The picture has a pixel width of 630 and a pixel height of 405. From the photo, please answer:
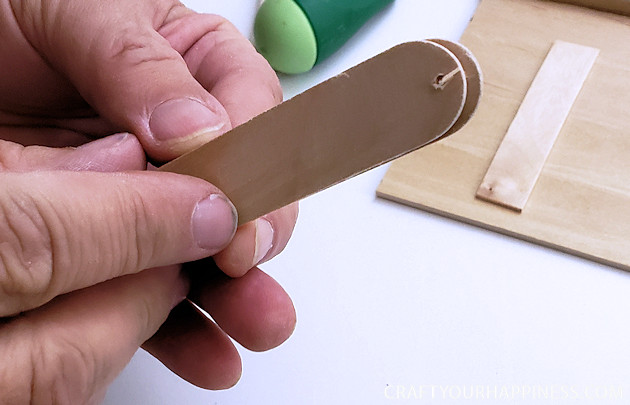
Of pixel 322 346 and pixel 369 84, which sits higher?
pixel 369 84

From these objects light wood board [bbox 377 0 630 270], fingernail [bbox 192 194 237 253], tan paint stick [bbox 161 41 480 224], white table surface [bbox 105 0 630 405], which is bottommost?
white table surface [bbox 105 0 630 405]

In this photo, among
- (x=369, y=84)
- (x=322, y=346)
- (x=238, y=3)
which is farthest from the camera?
(x=238, y=3)

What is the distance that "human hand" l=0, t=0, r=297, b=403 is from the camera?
0.31 m

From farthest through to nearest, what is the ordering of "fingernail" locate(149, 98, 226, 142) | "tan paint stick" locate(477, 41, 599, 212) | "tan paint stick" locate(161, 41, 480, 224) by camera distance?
"tan paint stick" locate(477, 41, 599, 212) < "fingernail" locate(149, 98, 226, 142) < "tan paint stick" locate(161, 41, 480, 224)

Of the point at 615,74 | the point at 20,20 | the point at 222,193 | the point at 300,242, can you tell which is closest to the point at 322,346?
the point at 300,242

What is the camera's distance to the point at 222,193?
360 mm

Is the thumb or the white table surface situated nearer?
the thumb

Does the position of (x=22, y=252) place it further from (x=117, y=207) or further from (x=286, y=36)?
(x=286, y=36)

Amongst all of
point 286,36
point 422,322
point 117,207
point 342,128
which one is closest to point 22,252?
point 117,207

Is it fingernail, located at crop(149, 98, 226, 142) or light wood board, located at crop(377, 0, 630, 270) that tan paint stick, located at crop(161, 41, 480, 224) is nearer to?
fingernail, located at crop(149, 98, 226, 142)

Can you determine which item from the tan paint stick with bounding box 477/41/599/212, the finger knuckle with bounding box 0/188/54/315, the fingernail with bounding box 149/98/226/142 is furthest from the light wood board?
the finger knuckle with bounding box 0/188/54/315

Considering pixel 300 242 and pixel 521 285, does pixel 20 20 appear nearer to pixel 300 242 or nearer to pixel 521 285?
pixel 300 242

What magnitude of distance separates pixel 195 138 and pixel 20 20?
0.19m

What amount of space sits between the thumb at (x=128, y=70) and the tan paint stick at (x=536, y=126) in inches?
13.2
